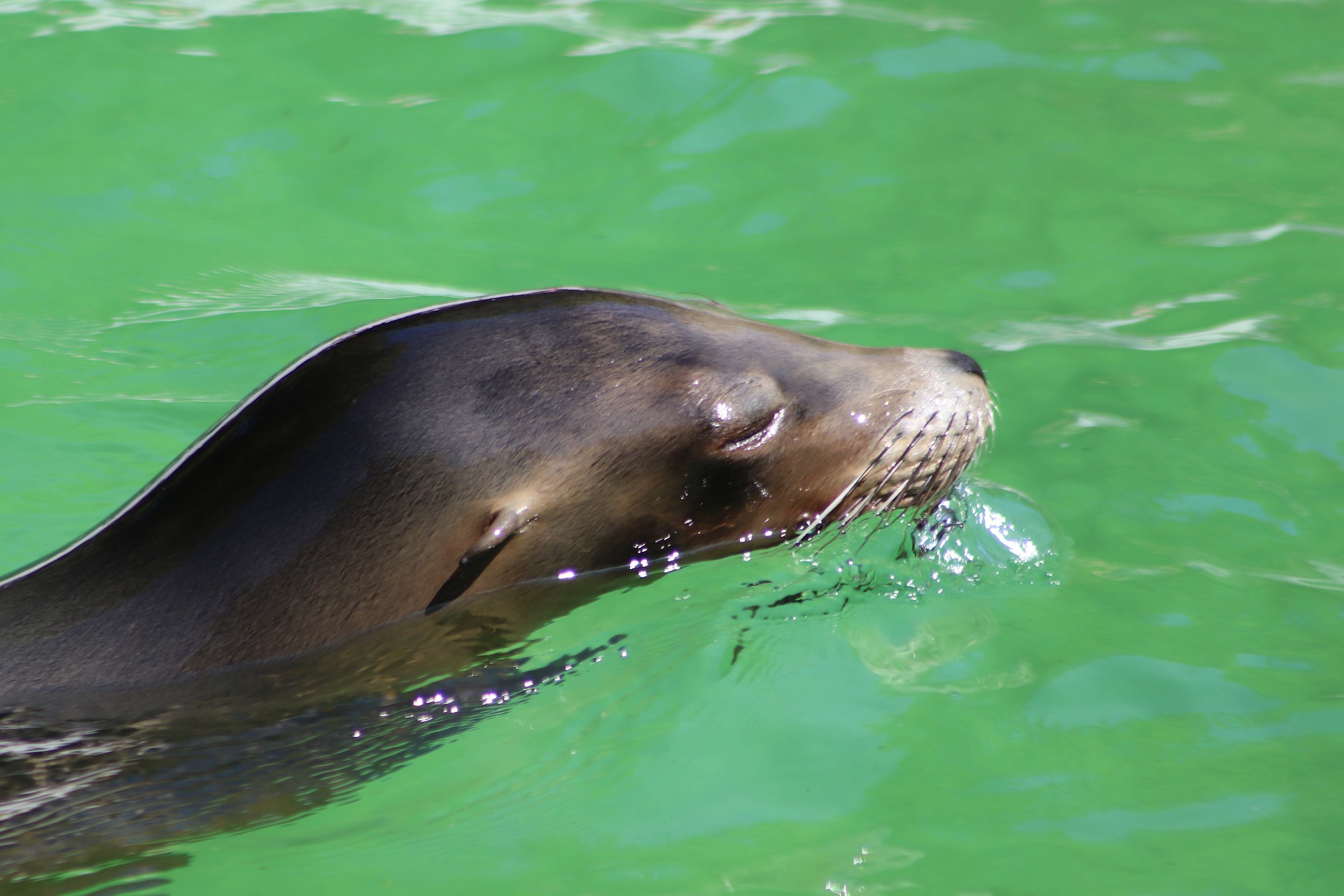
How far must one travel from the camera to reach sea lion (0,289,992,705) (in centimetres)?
300

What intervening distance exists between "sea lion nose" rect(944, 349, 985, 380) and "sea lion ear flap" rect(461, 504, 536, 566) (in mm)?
1256

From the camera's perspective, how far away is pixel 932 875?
2.99 metres

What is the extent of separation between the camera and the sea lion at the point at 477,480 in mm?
2998

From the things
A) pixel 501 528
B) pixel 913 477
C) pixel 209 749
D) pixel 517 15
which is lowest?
pixel 209 749

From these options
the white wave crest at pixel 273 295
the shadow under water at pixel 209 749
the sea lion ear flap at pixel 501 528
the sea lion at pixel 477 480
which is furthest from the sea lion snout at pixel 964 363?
the white wave crest at pixel 273 295

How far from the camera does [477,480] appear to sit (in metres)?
3.17

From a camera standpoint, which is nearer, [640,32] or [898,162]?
[898,162]

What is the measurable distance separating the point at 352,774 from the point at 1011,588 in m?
1.87

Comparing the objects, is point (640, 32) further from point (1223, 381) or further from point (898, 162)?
point (1223, 381)

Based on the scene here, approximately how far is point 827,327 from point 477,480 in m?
2.45

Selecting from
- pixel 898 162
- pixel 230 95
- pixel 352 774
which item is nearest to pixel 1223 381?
pixel 898 162

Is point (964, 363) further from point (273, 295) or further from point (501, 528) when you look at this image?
point (273, 295)

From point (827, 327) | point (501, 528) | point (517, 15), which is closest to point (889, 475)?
point (501, 528)

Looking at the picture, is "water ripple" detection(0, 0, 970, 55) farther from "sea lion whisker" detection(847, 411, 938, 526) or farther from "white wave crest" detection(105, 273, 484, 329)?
"sea lion whisker" detection(847, 411, 938, 526)
